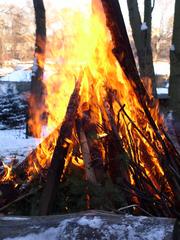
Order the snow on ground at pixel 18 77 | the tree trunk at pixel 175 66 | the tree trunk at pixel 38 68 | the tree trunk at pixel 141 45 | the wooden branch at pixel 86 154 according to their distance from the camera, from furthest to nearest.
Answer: the snow on ground at pixel 18 77 → the tree trunk at pixel 38 68 → the tree trunk at pixel 141 45 → the tree trunk at pixel 175 66 → the wooden branch at pixel 86 154

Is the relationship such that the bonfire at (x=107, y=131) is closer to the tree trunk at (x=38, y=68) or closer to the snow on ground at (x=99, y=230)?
the snow on ground at (x=99, y=230)

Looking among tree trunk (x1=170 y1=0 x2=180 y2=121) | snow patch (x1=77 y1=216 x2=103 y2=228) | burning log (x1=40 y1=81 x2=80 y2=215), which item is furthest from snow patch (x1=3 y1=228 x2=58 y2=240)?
tree trunk (x1=170 y1=0 x2=180 y2=121)

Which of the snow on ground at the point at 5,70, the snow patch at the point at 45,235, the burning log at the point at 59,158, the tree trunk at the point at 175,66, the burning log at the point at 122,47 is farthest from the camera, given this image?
the snow on ground at the point at 5,70

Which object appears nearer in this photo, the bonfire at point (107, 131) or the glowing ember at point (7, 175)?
the bonfire at point (107, 131)

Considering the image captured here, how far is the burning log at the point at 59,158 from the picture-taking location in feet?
12.7

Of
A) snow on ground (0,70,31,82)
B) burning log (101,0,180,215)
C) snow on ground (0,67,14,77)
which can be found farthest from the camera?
snow on ground (0,67,14,77)

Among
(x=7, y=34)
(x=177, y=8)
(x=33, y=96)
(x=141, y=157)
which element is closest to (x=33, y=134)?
(x=33, y=96)

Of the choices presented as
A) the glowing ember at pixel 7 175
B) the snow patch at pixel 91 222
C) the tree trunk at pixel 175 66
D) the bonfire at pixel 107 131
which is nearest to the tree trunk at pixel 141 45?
the tree trunk at pixel 175 66

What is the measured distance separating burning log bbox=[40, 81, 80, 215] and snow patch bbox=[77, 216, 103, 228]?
1.36m

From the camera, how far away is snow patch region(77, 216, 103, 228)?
244 cm

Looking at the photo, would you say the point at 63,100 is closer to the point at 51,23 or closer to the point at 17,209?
the point at 17,209

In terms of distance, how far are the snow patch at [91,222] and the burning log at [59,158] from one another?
1.36m

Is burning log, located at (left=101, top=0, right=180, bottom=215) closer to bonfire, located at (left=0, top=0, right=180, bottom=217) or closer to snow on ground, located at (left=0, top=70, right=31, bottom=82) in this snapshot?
bonfire, located at (left=0, top=0, right=180, bottom=217)

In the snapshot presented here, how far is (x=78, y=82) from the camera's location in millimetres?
4516
